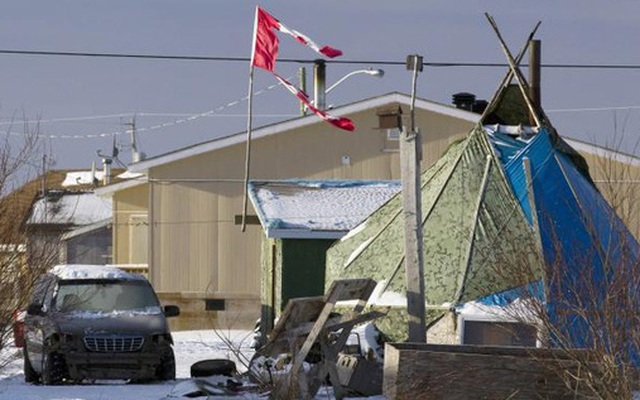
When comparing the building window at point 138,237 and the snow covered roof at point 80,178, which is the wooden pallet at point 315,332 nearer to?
the building window at point 138,237

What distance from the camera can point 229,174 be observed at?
41062 millimetres

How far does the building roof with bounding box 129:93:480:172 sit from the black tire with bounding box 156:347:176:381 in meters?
17.7

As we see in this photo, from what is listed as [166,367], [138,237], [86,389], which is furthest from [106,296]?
[138,237]

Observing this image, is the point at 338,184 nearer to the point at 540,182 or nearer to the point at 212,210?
the point at 212,210

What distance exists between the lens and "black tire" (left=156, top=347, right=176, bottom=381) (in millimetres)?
23094

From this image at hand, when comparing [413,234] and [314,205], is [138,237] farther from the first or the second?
[413,234]

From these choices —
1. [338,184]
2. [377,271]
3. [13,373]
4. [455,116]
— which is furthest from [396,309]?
[455,116]

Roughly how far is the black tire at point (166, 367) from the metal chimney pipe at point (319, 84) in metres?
18.4

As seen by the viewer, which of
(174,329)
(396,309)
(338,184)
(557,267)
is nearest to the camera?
(557,267)

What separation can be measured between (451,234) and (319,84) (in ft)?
64.1

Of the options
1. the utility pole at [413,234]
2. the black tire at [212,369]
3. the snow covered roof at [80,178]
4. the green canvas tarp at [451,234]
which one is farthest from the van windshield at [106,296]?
the snow covered roof at [80,178]

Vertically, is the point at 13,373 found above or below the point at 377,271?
below

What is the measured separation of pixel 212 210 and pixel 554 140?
18862 millimetres

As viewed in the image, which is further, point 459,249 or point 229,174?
point 229,174
